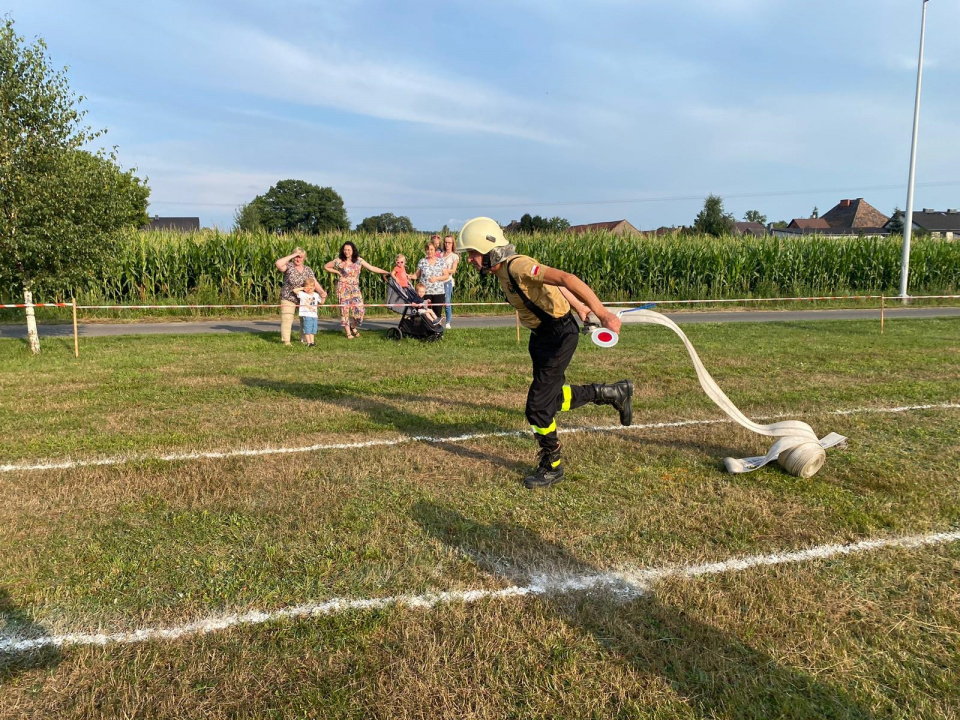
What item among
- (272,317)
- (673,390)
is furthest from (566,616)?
(272,317)

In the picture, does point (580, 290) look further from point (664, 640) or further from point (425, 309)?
point (425, 309)

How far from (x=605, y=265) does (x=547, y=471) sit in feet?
65.6

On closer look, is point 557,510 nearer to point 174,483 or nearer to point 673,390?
point 174,483

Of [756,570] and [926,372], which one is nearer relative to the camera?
[756,570]

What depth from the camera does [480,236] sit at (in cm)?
484

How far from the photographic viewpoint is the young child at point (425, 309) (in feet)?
43.3

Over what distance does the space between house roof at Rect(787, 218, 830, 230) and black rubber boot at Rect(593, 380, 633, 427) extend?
96507mm

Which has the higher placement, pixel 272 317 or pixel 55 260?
pixel 55 260

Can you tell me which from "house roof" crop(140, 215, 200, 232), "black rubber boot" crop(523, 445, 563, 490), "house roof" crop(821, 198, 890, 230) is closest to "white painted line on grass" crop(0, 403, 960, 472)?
"black rubber boot" crop(523, 445, 563, 490)

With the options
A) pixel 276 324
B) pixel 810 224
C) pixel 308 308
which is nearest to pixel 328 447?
pixel 308 308

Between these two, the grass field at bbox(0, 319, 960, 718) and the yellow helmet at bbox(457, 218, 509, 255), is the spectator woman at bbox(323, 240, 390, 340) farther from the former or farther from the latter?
the yellow helmet at bbox(457, 218, 509, 255)

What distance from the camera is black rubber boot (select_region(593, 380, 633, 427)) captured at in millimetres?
5812

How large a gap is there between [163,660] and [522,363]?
26.3 ft

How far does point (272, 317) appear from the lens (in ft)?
62.5
